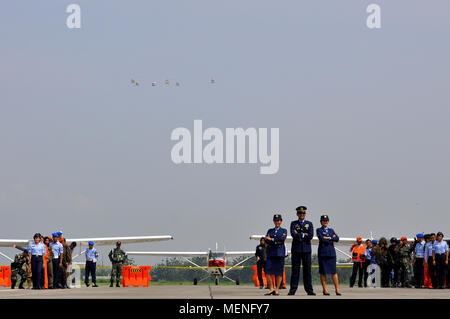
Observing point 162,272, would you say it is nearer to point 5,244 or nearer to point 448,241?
point 5,244

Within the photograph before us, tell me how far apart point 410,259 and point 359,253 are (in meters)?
2.04

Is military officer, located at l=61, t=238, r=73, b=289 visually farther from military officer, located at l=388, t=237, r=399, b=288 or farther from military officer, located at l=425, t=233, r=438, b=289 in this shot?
military officer, located at l=425, t=233, r=438, b=289

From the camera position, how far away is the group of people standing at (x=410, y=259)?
26.4 m

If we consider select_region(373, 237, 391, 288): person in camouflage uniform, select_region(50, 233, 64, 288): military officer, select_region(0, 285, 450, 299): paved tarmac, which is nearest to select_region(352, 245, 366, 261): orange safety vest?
select_region(373, 237, 391, 288): person in camouflage uniform

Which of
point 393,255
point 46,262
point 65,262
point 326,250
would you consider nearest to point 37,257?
point 46,262

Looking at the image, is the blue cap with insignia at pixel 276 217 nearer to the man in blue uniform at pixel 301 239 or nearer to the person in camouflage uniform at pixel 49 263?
the man in blue uniform at pixel 301 239

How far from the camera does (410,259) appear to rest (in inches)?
1160

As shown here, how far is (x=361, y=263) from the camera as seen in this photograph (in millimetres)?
30266

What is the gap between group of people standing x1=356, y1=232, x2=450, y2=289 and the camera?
26438 mm

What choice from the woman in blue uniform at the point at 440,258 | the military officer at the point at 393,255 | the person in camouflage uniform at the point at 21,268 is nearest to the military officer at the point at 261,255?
the military officer at the point at 393,255

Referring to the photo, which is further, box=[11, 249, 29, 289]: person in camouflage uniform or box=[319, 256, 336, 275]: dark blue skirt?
box=[11, 249, 29, 289]: person in camouflage uniform
